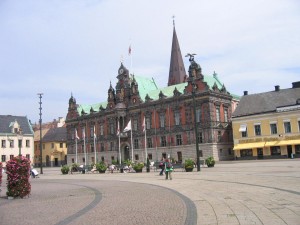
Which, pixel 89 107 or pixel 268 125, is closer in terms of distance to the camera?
pixel 268 125

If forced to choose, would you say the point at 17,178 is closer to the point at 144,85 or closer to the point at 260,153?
the point at 260,153

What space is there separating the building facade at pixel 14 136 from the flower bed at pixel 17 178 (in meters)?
66.1

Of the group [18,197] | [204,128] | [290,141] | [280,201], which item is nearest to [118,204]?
[280,201]

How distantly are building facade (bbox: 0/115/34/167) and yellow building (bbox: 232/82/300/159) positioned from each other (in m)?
47.7

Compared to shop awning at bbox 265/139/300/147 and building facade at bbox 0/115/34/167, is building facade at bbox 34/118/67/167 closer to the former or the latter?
building facade at bbox 0/115/34/167

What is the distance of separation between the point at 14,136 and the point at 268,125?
58.7m

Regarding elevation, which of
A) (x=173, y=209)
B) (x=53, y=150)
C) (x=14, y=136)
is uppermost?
(x=14, y=136)

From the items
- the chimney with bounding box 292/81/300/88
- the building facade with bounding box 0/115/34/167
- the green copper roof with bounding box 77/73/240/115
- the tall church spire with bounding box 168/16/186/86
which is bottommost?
the building facade with bounding box 0/115/34/167

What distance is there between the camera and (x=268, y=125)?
56812mm

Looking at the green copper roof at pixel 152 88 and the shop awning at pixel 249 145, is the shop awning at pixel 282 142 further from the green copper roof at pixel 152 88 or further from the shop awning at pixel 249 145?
the green copper roof at pixel 152 88

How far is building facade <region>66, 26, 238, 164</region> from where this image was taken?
62938 millimetres

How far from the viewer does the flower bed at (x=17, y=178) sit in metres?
18.1

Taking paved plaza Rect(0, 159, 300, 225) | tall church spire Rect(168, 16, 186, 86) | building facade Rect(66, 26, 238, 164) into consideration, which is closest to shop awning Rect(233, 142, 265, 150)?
building facade Rect(66, 26, 238, 164)

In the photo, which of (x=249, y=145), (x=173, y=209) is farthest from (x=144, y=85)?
(x=173, y=209)
